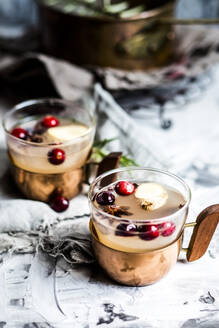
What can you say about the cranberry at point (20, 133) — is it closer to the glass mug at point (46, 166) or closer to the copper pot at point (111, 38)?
the glass mug at point (46, 166)

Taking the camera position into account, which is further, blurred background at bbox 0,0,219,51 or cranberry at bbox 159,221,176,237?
blurred background at bbox 0,0,219,51

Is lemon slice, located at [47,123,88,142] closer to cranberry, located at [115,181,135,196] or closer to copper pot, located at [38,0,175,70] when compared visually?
cranberry, located at [115,181,135,196]

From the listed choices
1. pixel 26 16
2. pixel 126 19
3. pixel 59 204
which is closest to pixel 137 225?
pixel 59 204

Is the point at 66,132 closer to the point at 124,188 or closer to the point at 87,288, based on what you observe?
the point at 124,188

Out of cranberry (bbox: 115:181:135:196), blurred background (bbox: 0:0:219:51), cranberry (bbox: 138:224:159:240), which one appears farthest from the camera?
blurred background (bbox: 0:0:219:51)

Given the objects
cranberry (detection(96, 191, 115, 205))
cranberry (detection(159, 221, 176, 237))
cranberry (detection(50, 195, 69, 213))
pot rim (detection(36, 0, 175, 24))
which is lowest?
cranberry (detection(50, 195, 69, 213))

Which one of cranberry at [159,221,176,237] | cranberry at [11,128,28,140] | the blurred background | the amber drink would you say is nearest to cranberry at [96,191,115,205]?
the amber drink
